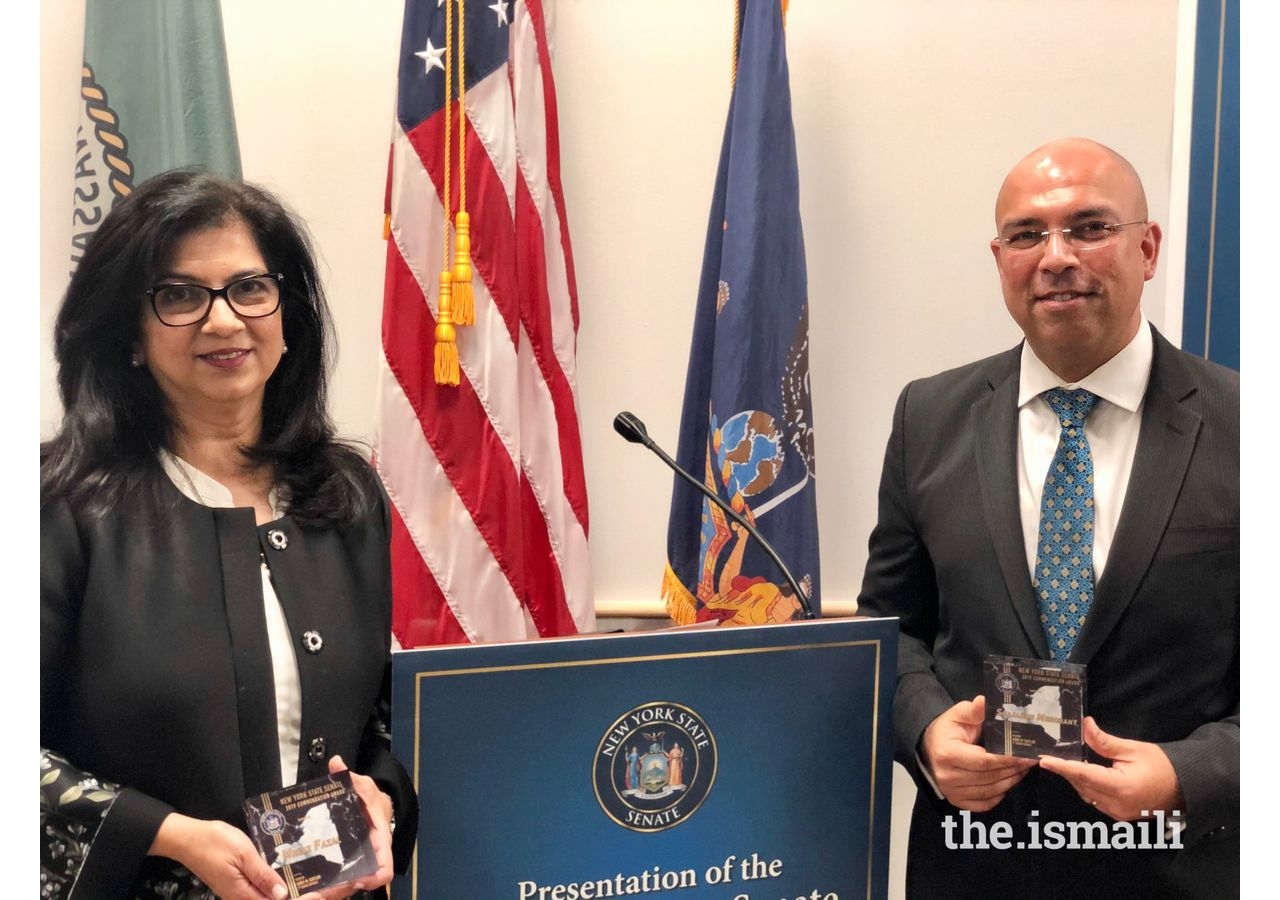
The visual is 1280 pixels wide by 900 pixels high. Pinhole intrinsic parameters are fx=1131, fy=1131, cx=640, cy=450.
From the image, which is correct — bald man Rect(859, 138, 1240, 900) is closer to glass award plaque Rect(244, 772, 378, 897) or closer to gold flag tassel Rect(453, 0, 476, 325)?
glass award plaque Rect(244, 772, 378, 897)

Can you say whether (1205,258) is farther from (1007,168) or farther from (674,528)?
(674,528)

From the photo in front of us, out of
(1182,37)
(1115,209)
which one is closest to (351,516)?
(1115,209)

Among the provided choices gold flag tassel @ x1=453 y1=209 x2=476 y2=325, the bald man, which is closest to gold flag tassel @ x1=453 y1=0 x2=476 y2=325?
gold flag tassel @ x1=453 y1=209 x2=476 y2=325

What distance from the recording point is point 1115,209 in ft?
5.62

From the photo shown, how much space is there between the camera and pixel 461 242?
2.62 meters

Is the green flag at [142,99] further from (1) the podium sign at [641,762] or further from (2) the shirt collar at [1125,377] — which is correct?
(2) the shirt collar at [1125,377]

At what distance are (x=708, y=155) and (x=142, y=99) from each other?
142 cm

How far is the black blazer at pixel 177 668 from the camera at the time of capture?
130 cm

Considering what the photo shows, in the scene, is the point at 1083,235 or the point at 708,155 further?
the point at 708,155

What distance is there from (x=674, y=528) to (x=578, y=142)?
1089 millimetres

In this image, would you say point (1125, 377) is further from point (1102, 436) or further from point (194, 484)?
point (194, 484)

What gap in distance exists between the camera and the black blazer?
130 centimetres

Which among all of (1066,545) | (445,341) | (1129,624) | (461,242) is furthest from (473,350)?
(1129,624)

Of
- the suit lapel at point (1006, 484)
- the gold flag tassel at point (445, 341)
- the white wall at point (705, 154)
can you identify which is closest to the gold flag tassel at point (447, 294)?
the gold flag tassel at point (445, 341)
